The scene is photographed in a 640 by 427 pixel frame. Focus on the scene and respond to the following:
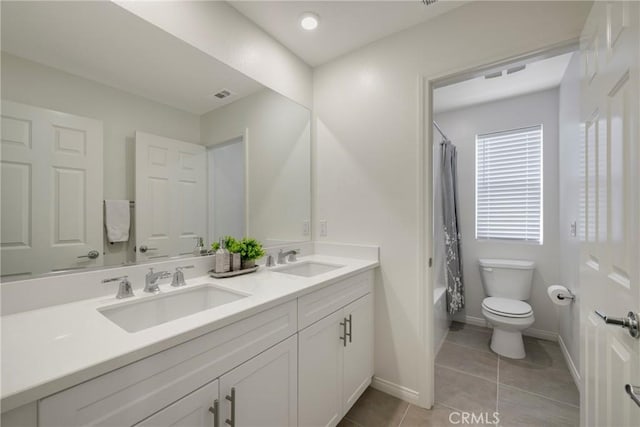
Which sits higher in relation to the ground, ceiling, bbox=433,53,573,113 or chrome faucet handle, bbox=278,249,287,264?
ceiling, bbox=433,53,573,113

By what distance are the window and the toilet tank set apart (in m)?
0.30

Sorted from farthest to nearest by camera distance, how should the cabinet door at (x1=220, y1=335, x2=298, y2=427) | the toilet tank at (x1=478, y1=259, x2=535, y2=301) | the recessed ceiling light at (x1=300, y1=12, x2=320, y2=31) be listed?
the toilet tank at (x1=478, y1=259, x2=535, y2=301) < the recessed ceiling light at (x1=300, y1=12, x2=320, y2=31) < the cabinet door at (x1=220, y1=335, x2=298, y2=427)

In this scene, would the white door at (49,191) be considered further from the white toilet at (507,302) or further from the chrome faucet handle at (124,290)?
the white toilet at (507,302)

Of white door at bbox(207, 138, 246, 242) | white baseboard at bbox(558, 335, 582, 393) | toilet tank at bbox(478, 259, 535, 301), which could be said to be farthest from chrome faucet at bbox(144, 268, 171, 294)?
toilet tank at bbox(478, 259, 535, 301)

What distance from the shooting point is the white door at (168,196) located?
1.23 meters

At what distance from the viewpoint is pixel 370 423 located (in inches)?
61.1

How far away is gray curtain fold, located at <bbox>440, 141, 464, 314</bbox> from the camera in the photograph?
8.84 ft

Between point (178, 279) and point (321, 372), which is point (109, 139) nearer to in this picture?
point (178, 279)

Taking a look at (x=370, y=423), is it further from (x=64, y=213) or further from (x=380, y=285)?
(x=64, y=213)

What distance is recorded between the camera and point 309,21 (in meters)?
1.67

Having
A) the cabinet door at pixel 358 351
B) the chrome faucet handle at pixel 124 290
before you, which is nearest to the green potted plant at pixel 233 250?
the chrome faucet handle at pixel 124 290

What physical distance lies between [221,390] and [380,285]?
1212 mm

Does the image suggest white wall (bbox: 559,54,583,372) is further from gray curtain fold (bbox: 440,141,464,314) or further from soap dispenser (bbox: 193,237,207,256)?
soap dispenser (bbox: 193,237,207,256)

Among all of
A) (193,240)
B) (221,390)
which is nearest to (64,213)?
(193,240)
